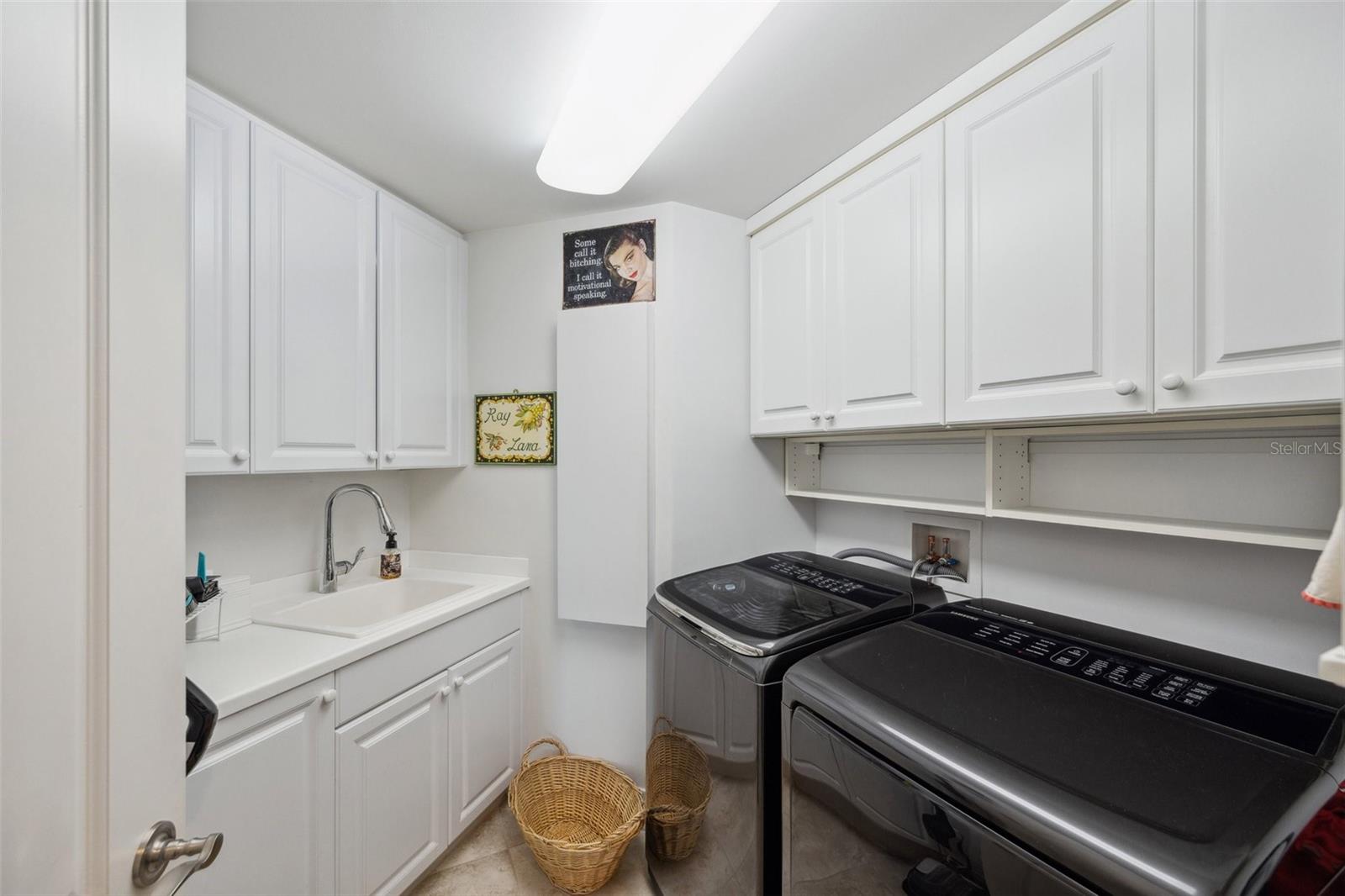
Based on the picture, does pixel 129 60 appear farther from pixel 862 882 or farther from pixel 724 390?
pixel 724 390

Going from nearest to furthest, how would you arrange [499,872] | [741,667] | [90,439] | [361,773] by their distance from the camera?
[90,439] < [741,667] < [361,773] < [499,872]

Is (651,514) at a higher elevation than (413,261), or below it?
below

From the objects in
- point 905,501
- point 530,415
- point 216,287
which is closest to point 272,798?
point 216,287

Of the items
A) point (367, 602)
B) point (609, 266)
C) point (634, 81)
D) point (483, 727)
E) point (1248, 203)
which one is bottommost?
point (483, 727)

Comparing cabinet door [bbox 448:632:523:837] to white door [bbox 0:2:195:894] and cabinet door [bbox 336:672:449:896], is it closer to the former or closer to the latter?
cabinet door [bbox 336:672:449:896]

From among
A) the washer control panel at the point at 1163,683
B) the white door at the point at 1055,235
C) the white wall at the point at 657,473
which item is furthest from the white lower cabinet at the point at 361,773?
the white door at the point at 1055,235

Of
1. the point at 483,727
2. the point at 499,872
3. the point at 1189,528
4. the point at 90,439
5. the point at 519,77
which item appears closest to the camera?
the point at 90,439

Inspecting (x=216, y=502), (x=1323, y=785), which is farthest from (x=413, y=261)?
(x=1323, y=785)

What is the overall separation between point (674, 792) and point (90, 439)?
1.46 m

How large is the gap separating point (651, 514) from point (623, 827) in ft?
3.38

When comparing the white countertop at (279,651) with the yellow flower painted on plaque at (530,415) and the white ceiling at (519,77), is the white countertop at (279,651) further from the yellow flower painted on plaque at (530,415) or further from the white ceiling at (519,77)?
the white ceiling at (519,77)

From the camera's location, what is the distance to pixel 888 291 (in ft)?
4.65

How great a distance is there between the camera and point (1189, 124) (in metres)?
0.87

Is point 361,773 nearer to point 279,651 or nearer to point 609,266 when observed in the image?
point 279,651
